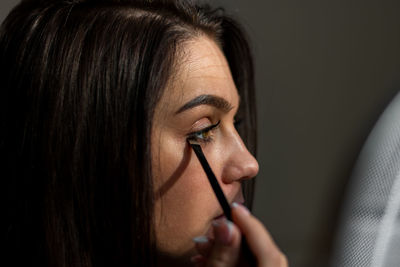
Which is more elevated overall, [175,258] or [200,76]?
[200,76]

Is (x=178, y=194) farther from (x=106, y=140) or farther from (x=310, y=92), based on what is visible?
(x=310, y=92)

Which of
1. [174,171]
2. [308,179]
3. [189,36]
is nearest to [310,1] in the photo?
[308,179]

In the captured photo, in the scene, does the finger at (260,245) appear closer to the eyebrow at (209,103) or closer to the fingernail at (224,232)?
the fingernail at (224,232)

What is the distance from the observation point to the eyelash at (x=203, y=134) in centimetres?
62

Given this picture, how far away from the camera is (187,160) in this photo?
608mm

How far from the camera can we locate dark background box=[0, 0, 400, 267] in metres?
1.03

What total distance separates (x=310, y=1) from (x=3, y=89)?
2.09 ft

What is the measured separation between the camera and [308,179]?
1083mm

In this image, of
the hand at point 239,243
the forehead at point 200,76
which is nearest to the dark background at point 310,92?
the forehead at point 200,76

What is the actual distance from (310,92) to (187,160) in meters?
0.52

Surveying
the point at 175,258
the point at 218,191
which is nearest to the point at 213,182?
the point at 218,191

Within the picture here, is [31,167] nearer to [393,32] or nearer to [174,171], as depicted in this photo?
[174,171]

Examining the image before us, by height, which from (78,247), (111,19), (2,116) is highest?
(111,19)

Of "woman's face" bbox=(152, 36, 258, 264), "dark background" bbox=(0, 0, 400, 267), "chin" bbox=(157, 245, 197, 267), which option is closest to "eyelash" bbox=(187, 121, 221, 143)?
"woman's face" bbox=(152, 36, 258, 264)
